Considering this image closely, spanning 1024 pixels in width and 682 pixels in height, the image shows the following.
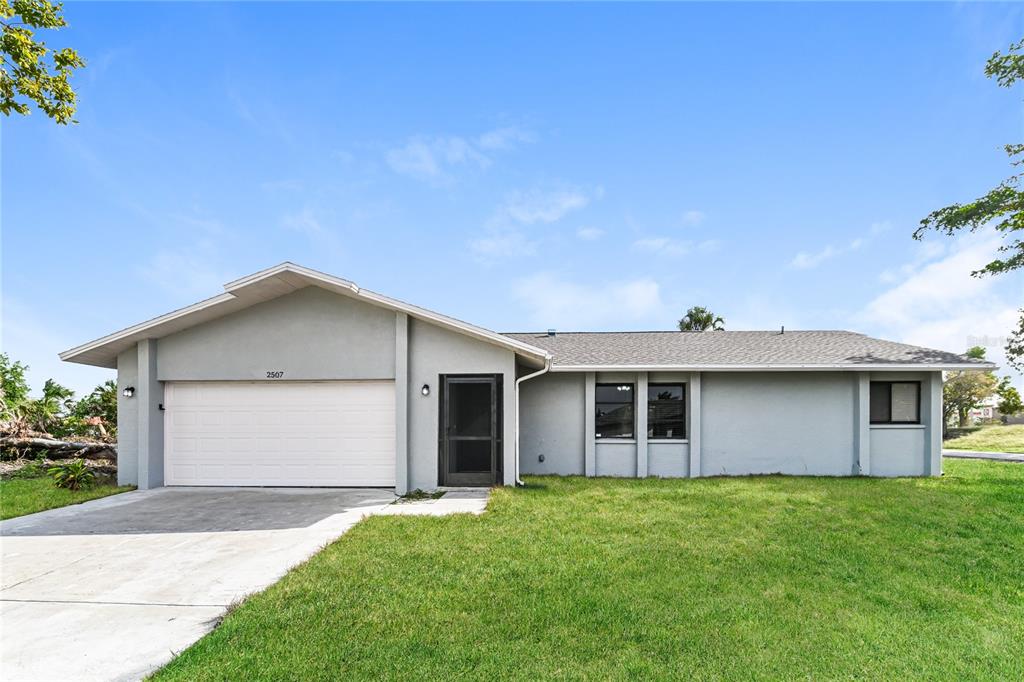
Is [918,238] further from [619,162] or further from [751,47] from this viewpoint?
[619,162]

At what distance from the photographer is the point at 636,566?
5.32 metres

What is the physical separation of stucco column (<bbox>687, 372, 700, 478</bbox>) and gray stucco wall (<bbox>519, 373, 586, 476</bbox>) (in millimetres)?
2515

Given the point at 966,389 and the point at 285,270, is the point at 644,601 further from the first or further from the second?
the point at 966,389

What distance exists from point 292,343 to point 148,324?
2655 mm

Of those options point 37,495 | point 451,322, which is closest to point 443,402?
point 451,322

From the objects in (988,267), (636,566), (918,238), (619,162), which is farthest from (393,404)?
(988,267)

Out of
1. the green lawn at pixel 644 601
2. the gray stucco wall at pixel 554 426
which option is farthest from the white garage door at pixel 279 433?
the gray stucco wall at pixel 554 426

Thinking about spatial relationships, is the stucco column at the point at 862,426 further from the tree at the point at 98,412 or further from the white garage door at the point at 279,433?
the tree at the point at 98,412

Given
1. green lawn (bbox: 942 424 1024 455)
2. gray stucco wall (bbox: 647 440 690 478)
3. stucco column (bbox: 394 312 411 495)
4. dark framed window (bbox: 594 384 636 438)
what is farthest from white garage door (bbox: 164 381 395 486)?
green lawn (bbox: 942 424 1024 455)

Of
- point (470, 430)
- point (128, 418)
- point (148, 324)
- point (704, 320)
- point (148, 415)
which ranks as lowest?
point (470, 430)

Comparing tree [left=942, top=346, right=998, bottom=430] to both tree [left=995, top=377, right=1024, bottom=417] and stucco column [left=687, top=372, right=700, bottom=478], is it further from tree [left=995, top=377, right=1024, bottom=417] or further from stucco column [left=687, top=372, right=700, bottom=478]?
stucco column [left=687, top=372, right=700, bottom=478]

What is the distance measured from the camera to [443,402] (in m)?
9.84

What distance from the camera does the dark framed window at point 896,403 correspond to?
11.9 meters

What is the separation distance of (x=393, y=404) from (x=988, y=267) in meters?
21.1
